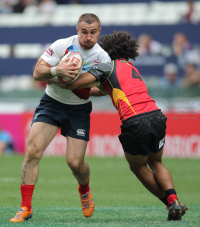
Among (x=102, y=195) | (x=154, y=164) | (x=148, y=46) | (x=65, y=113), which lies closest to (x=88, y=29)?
(x=65, y=113)

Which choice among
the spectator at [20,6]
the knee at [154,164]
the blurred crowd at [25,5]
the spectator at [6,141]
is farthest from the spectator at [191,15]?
the knee at [154,164]

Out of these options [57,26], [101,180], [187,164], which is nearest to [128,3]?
[57,26]

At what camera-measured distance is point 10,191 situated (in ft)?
29.5

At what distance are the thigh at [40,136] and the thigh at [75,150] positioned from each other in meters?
0.26

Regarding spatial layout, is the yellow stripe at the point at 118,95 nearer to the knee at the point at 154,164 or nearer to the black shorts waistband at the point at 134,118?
the black shorts waistband at the point at 134,118

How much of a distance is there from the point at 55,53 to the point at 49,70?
0.29 meters

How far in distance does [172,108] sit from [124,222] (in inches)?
344

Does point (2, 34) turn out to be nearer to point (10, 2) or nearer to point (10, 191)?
point (10, 2)

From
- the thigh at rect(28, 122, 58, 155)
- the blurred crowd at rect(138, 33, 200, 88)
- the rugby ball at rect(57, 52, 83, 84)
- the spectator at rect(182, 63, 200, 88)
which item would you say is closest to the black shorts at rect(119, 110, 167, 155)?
the rugby ball at rect(57, 52, 83, 84)

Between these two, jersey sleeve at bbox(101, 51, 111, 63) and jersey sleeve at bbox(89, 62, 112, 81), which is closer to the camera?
jersey sleeve at bbox(89, 62, 112, 81)

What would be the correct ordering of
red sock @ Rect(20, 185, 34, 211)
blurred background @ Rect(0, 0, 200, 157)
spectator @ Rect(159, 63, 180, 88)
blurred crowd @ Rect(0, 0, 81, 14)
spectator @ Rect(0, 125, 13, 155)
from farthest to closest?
blurred crowd @ Rect(0, 0, 81, 14) → spectator @ Rect(0, 125, 13, 155) → spectator @ Rect(159, 63, 180, 88) → blurred background @ Rect(0, 0, 200, 157) → red sock @ Rect(20, 185, 34, 211)

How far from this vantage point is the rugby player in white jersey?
18.6 ft

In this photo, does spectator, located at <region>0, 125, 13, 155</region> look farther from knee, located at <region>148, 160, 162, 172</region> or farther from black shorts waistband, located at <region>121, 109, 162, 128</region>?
black shorts waistband, located at <region>121, 109, 162, 128</region>

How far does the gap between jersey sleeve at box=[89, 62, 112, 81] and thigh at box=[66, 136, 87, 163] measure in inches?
34.2
